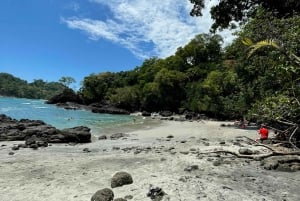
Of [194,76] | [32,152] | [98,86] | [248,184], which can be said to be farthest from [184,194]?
[98,86]

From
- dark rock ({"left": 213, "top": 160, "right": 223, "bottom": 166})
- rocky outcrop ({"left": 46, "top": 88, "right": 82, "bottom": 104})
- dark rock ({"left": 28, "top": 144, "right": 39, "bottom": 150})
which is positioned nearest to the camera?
dark rock ({"left": 213, "top": 160, "right": 223, "bottom": 166})

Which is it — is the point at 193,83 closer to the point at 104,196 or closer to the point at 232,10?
the point at 232,10

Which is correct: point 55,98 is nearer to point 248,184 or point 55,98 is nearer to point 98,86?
point 98,86

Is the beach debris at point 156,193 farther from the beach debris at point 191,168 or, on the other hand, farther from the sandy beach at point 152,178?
the beach debris at point 191,168

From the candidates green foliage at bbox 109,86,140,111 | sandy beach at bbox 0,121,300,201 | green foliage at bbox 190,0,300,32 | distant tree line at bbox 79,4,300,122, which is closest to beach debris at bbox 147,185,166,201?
sandy beach at bbox 0,121,300,201

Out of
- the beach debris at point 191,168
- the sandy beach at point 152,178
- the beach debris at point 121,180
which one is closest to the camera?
the sandy beach at point 152,178

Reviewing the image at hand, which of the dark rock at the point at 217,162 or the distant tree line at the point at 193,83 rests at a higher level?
the distant tree line at the point at 193,83

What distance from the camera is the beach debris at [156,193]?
8.72 meters

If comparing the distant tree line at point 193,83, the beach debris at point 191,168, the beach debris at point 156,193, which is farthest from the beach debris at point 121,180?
the distant tree line at point 193,83

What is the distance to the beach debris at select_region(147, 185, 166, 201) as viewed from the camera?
8719 millimetres

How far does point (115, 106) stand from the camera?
85062mm

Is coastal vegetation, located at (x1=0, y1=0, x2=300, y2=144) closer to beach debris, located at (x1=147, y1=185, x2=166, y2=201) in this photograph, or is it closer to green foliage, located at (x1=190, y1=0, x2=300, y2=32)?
green foliage, located at (x1=190, y1=0, x2=300, y2=32)

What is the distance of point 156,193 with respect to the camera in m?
8.88

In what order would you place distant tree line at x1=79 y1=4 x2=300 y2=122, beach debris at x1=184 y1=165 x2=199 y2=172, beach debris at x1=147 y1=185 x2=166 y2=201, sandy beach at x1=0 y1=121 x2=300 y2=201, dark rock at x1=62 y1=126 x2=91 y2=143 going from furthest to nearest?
1. distant tree line at x1=79 y1=4 x2=300 y2=122
2. dark rock at x1=62 y1=126 x2=91 y2=143
3. beach debris at x1=184 y1=165 x2=199 y2=172
4. sandy beach at x1=0 y1=121 x2=300 y2=201
5. beach debris at x1=147 y1=185 x2=166 y2=201
